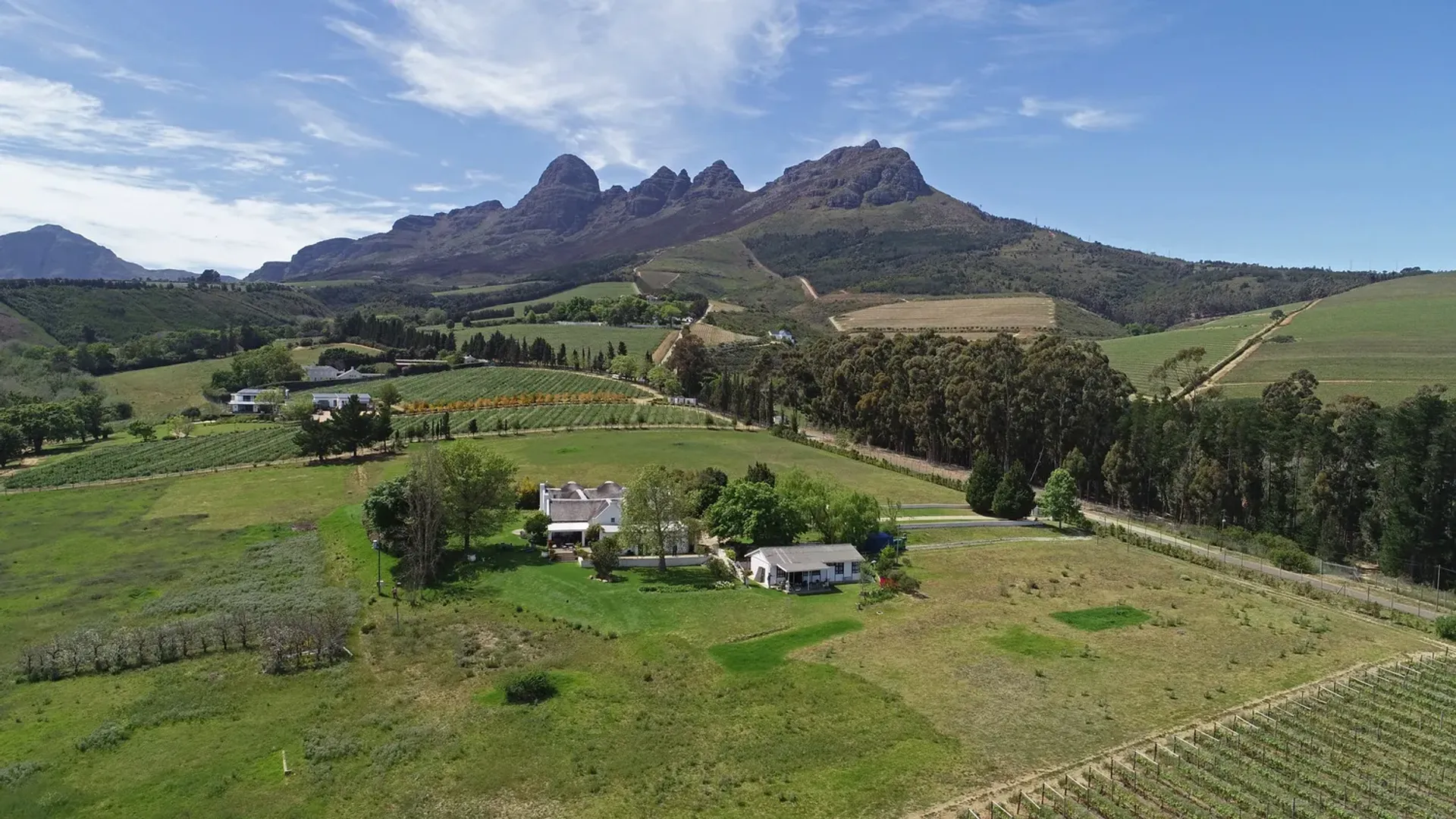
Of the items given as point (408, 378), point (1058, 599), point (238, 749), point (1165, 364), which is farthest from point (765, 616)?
point (408, 378)

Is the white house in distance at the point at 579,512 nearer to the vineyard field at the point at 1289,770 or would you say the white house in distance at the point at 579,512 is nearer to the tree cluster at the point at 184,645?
the tree cluster at the point at 184,645

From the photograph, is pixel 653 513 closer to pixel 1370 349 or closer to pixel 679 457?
pixel 679 457

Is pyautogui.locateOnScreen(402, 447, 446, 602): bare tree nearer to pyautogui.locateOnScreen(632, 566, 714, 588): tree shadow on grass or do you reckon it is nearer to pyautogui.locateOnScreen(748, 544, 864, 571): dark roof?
pyautogui.locateOnScreen(632, 566, 714, 588): tree shadow on grass

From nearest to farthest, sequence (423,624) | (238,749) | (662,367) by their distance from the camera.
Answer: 1. (238,749)
2. (423,624)
3. (662,367)

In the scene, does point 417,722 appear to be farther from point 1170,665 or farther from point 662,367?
point 662,367

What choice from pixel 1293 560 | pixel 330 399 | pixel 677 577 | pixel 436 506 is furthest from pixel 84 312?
pixel 1293 560

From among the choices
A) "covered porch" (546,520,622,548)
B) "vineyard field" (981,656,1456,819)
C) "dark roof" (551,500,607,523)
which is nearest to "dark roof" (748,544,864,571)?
"covered porch" (546,520,622,548)

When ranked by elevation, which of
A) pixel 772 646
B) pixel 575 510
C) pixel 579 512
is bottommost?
pixel 772 646
